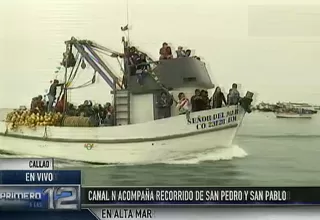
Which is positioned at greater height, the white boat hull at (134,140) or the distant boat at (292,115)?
the distant boat at (292,115)

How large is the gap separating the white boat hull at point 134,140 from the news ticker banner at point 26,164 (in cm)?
2

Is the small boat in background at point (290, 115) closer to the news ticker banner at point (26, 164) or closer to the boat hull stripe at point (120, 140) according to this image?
the boat hull stripe at point (120, 140)

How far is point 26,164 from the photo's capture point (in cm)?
146

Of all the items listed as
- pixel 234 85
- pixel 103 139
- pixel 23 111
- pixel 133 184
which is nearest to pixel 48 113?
pixel 23 111

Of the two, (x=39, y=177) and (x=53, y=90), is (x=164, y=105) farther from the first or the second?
(x=39, y=177)

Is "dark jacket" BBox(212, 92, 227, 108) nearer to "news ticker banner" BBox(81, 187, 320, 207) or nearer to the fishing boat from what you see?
the fishing boat

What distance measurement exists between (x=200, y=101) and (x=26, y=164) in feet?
1.96

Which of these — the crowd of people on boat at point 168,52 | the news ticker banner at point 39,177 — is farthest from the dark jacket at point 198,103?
the news ticker banner at point 39,177

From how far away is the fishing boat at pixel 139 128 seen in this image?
4.79ft

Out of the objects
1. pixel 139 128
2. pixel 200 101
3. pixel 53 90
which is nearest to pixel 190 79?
pixel 200 101

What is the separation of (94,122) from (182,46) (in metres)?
0.38

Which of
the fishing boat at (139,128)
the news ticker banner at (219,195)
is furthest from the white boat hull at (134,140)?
the news ticker banner at (219,195)

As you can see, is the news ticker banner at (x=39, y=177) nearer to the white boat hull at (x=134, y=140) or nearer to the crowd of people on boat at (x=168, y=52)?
the white boat hull at (x=134, y=140)

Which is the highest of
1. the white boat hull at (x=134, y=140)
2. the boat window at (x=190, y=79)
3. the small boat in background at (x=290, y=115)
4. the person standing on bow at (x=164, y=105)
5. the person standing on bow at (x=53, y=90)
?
the boat window at (x=190, y=79)
